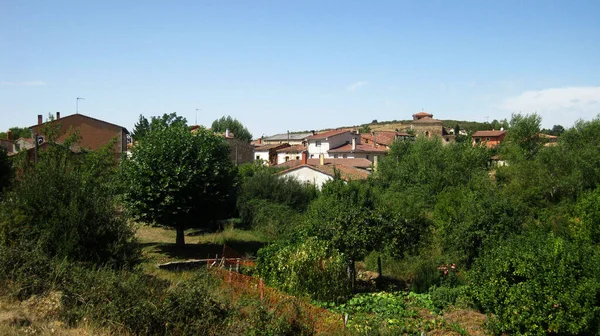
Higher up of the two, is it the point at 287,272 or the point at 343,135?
the point at 343,135

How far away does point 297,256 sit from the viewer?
43.7ft

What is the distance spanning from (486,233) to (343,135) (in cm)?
→ 4762

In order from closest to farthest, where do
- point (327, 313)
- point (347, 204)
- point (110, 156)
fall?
point (327, 313) < point (347, 204) < point (110, 156)

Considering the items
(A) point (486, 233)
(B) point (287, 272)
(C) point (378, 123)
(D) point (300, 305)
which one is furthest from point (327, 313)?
(C) point (378, 123)

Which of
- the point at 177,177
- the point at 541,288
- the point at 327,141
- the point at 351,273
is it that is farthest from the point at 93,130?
the point at 541,288

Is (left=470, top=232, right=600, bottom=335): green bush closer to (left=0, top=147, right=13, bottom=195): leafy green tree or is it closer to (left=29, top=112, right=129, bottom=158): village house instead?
(left=0, top=147, right=13, bottom=195): leafy green tree

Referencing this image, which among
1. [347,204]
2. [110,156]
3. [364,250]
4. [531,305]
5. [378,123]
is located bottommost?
[531,305]

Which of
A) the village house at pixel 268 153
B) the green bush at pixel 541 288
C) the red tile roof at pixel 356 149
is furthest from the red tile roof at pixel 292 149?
the green bush at pixel 541 288

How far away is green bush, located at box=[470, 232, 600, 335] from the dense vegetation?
3 centimetres

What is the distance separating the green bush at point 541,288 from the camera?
11.6 metres

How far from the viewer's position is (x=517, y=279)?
12.9 metres

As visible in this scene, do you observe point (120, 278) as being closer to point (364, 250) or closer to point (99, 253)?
point (99, 253)

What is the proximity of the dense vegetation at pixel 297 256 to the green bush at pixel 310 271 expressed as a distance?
0.12 ft

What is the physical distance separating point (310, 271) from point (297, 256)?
0.54 metres
